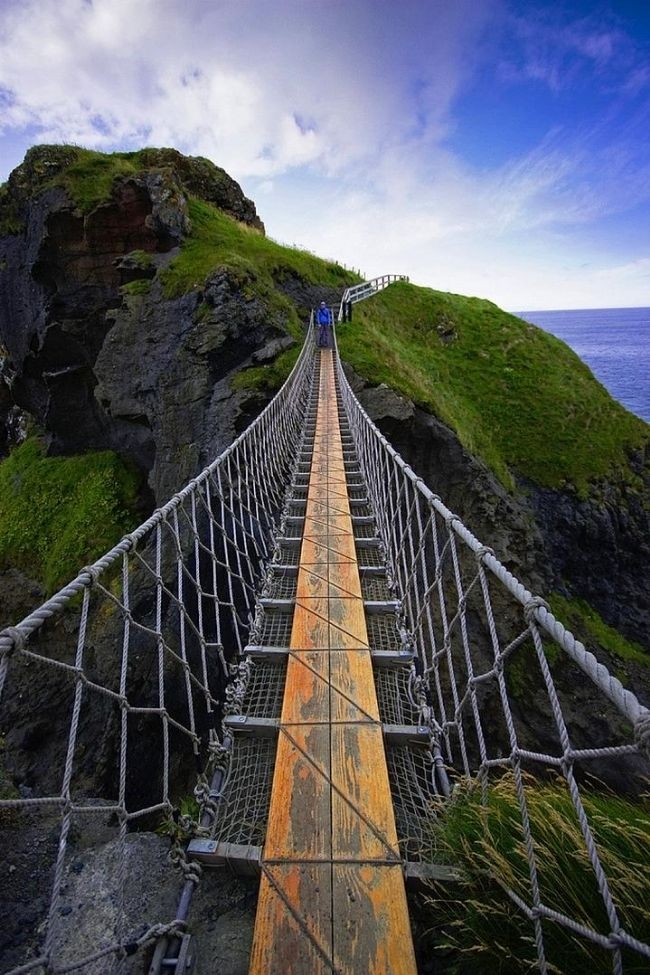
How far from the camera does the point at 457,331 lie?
59.3 ft

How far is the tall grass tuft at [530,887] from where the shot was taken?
3.46ft

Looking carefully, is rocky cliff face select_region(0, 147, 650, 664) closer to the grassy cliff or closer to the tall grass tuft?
the grassy cliff

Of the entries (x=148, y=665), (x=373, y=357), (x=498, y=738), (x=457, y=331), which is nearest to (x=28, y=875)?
(x=148, y=665)

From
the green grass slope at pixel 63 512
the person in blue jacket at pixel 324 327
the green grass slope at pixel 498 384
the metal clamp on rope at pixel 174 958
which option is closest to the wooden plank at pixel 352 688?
the metal clamp on rope at pixel 174 958

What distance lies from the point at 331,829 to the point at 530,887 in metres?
0.67

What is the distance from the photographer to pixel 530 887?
1158 mm

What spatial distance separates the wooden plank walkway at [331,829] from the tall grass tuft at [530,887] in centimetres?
17

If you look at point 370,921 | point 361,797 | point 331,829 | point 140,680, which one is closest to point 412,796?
point 361,797

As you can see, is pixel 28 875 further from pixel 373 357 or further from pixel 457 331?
pixel 457 331

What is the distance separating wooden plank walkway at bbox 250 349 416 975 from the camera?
124 centimetres

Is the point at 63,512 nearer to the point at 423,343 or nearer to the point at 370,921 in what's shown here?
the point at 370,921

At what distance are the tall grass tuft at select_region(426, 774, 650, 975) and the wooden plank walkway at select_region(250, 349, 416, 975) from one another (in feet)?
0.57

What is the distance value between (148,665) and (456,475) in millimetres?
7135

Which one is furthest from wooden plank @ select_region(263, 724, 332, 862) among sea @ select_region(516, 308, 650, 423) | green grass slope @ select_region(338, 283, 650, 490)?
sea @ select_region(516, 308, 650, 423)
